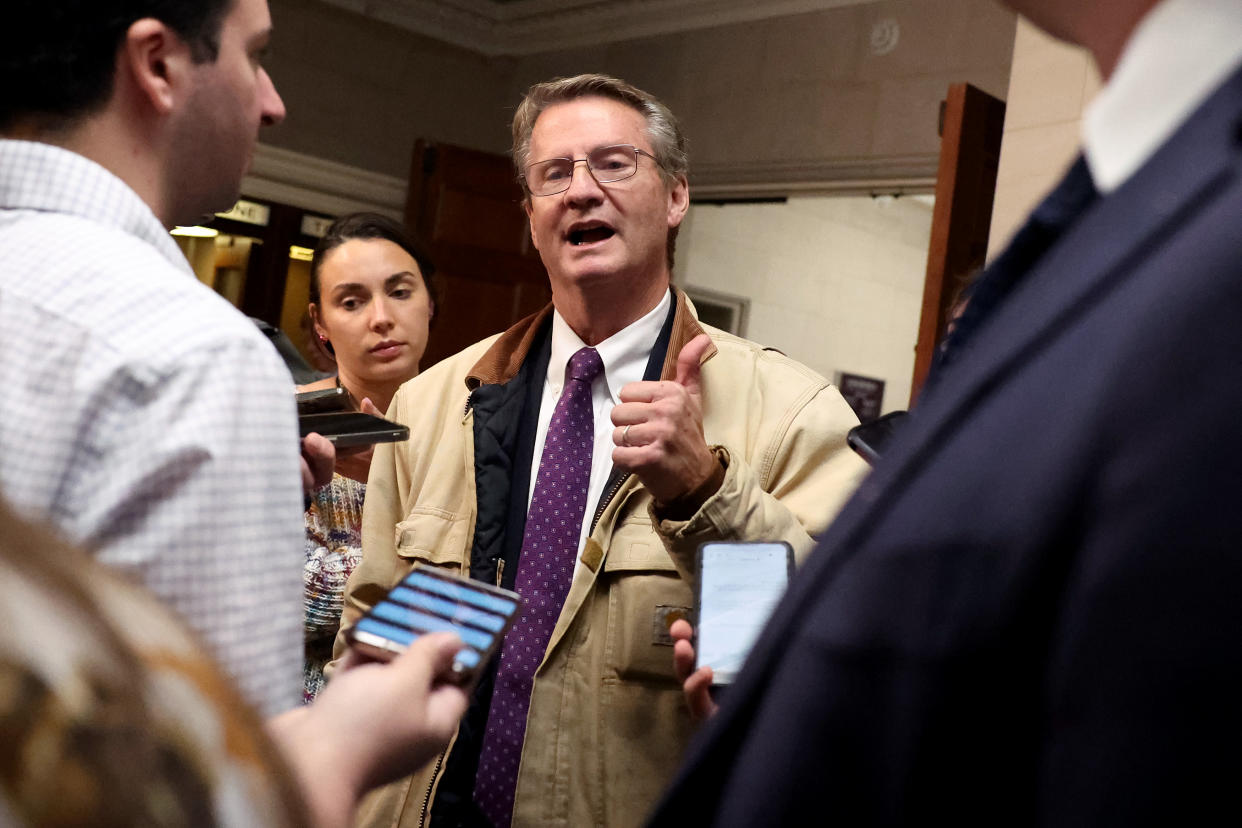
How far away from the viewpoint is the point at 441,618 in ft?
3.02

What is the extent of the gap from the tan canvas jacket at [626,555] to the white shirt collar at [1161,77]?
107 centimetres

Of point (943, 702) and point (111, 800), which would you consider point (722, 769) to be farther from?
point (111, 800)

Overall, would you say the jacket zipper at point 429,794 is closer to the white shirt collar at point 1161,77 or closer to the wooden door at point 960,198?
the white shirt collar at point 1161,77

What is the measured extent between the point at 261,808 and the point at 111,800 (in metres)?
0.05

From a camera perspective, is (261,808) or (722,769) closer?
(261,808)

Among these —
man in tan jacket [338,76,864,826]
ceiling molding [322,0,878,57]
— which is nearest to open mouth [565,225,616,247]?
man in tan jacket [338,76,864,826]

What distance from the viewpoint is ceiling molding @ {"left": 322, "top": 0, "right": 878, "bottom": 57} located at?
5617 millimetres

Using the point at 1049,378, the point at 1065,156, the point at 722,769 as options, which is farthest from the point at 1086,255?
the point at 1065,156

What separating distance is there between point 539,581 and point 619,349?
42cm

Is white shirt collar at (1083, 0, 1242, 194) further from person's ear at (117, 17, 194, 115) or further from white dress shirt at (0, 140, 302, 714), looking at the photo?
person's ear at (117, 17, 194, 115)

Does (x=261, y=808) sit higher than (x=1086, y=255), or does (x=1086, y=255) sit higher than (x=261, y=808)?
(x=1086, y=255)

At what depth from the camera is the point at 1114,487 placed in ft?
1.33

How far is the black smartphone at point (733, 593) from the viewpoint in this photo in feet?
4.40

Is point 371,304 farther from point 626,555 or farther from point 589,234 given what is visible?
point 626,555
